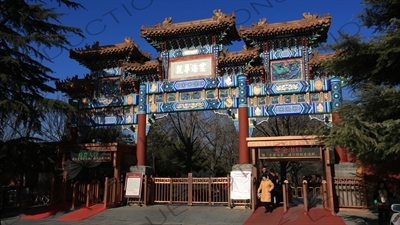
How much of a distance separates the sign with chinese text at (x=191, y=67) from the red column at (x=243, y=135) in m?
2.42

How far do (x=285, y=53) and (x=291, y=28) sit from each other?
3.62 feet

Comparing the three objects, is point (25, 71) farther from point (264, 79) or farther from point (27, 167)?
point (264, 79)

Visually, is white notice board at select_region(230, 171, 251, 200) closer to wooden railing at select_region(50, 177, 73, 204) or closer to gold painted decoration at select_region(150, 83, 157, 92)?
gold painted decoration at select_region(150, 83, 157, 92)

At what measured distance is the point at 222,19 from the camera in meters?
16.8

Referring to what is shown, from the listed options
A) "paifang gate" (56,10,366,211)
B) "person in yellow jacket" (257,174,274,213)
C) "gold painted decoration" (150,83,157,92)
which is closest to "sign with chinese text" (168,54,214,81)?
"paifang gate" (56,10,366,211)

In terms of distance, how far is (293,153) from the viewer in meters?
13.3

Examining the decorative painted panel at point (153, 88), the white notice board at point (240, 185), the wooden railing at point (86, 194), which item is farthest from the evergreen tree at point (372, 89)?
the wooden railing at point (86, 194)

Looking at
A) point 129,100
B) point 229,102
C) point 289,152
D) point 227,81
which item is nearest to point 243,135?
point 229,102

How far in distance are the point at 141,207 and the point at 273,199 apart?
5.48 m

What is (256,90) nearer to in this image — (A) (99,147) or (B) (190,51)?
(B) (190,51)

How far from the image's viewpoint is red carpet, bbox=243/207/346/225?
36.2 feet

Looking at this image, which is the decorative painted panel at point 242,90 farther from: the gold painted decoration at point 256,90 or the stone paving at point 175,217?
the stone paving at point 175,217

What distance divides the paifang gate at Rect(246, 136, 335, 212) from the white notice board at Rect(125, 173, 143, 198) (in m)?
4.93

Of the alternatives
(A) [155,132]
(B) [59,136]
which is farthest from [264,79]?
(B) [59,136]
